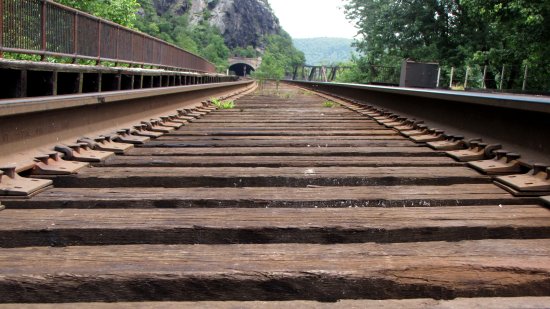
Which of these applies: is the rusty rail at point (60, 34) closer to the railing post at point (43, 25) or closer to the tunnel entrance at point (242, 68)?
the railing post at point (43, 25)

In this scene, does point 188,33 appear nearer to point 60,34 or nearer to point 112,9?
point 112,9

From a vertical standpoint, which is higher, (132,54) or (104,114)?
(132,54)

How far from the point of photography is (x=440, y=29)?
3572 cm

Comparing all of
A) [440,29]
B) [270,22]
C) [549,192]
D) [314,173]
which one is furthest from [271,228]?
[270,22]

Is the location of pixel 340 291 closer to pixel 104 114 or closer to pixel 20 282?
pixel 20 282

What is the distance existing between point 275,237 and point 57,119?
2.40 m

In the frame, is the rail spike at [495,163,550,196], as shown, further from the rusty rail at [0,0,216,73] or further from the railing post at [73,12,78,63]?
the railing post at [73,12,78,63]

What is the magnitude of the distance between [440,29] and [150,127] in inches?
1333

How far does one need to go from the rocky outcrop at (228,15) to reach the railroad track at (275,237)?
142190 millimetres

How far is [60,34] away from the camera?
25.2 feet

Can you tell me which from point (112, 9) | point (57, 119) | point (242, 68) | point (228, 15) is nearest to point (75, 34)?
point (57, 119)

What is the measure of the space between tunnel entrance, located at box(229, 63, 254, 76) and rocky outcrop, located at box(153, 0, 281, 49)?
14429 millimetres

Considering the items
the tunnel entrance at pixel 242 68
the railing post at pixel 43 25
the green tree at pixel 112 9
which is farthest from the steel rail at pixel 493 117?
the tunnel entrance at pixel 242 68

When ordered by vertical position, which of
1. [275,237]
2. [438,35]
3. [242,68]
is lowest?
[275,237]
